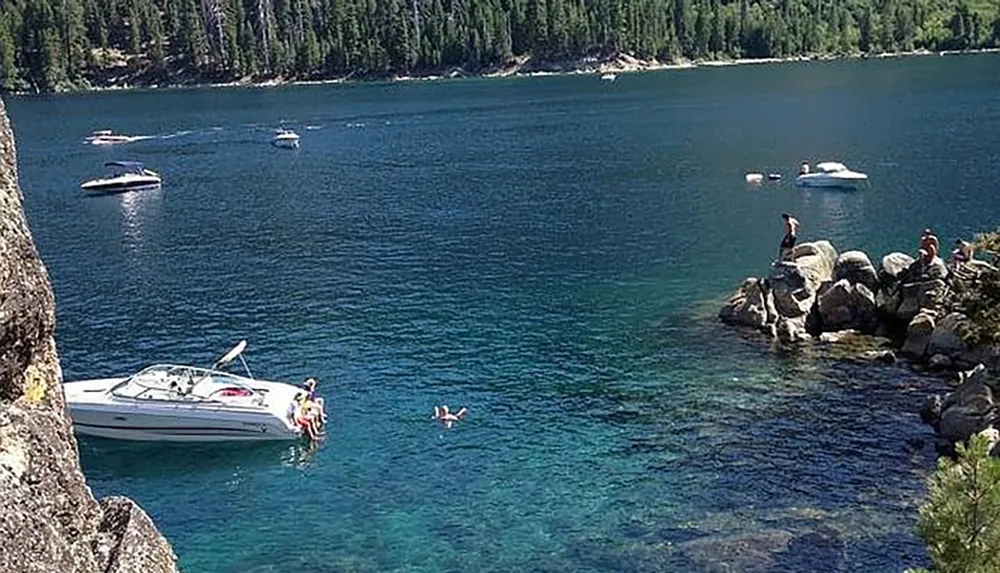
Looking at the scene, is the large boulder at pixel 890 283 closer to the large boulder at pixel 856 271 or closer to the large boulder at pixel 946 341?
the large boulder at pixel 856 271

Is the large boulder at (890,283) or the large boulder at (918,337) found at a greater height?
the large boulder at (890,283)

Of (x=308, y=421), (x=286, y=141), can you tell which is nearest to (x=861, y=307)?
(x=308, y=421)

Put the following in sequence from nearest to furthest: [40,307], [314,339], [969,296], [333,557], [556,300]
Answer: [40,307] → [333,557] → [969,296] → [314,339] → [556,300]

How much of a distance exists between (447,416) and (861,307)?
23215mm

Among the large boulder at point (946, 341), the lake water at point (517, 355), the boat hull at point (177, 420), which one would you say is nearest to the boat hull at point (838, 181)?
the lake water at point (517, 355)

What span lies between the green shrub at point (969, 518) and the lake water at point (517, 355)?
1594 centimetres

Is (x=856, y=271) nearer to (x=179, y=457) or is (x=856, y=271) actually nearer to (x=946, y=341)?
(x=946, y=341)

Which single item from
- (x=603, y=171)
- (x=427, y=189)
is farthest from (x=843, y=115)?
(x=427, y=189)

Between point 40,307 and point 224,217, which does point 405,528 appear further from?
point 224,217

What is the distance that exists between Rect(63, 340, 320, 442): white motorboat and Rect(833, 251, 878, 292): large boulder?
29007mm

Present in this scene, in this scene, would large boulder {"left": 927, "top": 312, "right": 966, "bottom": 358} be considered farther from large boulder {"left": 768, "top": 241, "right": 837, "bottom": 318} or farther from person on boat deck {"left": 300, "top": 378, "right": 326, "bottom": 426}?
person on boat deck {"left": 300, "top": 378, "right": 326, "bottom": 426}

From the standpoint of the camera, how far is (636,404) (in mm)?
44938

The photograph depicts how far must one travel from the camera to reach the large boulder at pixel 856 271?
5462 cm

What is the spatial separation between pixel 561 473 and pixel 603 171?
258ft
